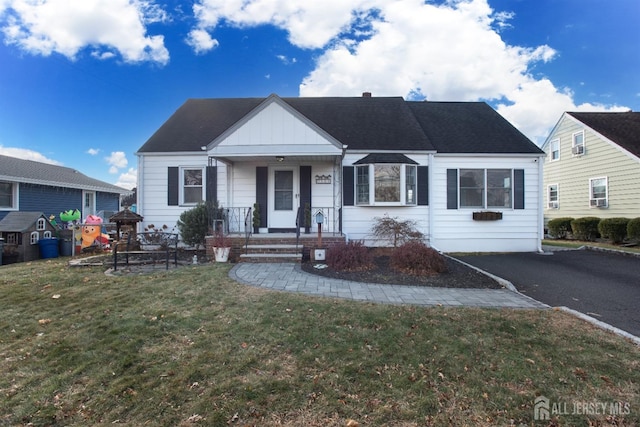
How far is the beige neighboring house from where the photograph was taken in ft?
45.6

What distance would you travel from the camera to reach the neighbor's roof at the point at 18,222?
31.4 feet

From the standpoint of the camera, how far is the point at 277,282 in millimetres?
6008

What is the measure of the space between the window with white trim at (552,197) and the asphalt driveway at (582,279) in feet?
29.1

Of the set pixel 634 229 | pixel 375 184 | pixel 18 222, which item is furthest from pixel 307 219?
pixel 634 229

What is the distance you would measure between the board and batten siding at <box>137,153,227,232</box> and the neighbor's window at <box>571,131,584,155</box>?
18.8 metres

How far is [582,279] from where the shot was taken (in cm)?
680

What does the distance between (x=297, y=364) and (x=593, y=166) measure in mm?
19803

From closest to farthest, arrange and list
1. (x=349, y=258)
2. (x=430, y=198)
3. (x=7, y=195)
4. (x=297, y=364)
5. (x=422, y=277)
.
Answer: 1. (x=297, y=364)
2. (x=422, y=277)
3. (x=349, y=258)
4. (x=430, y=198)
5. (x=7, y=195)

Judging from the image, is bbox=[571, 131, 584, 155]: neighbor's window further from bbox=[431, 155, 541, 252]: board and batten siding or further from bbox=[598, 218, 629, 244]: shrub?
bbox=[431, 155, 541, 252]: board and batten siding

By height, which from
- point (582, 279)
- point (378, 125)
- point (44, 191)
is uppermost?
point (378, 125)

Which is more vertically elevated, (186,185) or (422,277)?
(186,185)

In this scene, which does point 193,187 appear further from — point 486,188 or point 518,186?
point 518,186

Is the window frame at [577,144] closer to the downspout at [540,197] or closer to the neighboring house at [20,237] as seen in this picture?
the downspout at [540,197]

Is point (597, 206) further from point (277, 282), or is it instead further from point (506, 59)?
point (277, 282)
